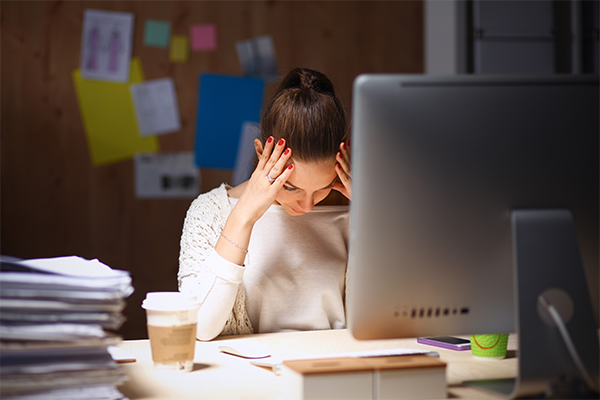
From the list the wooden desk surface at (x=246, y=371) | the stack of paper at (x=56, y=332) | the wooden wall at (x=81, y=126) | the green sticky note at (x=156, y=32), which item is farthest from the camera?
the green sticky note at (x=156, y=32)

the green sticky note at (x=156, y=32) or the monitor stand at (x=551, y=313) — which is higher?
the green sticky note at (x=156, y=32)

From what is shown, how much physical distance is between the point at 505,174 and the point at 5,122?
2063 mm

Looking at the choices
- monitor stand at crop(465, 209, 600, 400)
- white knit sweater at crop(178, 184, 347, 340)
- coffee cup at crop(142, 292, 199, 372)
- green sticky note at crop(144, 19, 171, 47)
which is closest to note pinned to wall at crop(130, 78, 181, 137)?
green sticky note at crop(144, 19, 171, 47)

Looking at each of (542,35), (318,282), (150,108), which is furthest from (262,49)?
(318,282)

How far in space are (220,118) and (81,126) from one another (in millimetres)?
552

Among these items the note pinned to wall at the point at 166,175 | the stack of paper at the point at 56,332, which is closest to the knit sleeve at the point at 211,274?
the stack of paper at the point at 56,332

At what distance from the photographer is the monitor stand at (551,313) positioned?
712 millimetres

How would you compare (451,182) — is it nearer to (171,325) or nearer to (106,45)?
(171,325)

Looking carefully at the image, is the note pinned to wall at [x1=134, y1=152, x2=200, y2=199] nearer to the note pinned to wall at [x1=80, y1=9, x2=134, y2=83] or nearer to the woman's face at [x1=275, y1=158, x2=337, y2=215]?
the note pinned to wall at [x1=80, y1=9, x2=134, y2=83]

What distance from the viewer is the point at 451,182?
0.75 meters

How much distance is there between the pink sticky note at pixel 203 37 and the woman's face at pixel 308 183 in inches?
49.2

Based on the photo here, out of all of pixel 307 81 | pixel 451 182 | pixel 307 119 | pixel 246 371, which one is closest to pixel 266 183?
pixel 307 119

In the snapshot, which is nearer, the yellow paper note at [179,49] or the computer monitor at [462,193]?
the computer monitor at [462,193]

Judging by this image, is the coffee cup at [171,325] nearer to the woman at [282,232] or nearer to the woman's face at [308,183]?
the woman at [282,232]
